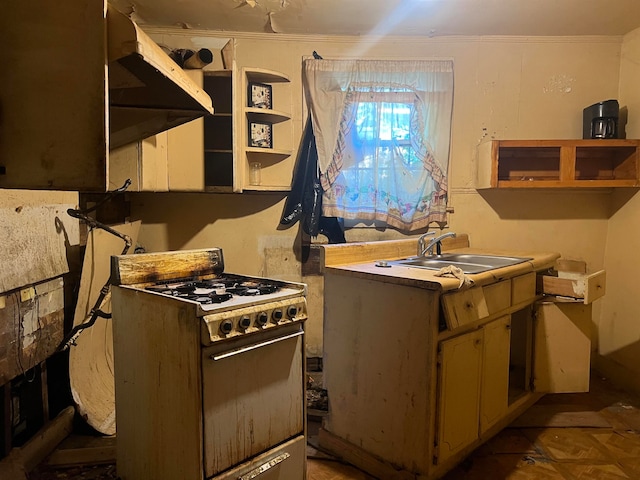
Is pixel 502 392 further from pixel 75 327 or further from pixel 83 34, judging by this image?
pixel 83 34

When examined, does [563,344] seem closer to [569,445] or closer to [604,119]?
[569,445]

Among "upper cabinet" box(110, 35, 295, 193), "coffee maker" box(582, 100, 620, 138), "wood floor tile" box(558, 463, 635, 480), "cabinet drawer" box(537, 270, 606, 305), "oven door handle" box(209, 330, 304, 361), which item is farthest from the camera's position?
"coffee maker" box(582, 100, 620, 138)

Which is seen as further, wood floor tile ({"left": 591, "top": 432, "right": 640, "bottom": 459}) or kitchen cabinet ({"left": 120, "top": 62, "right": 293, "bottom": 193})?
kitchen cabinet ({"left": 120, "top": 62, "right": 293, "bottom": 193})

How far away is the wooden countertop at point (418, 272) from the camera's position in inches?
70.0

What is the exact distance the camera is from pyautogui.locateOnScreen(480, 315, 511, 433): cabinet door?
2104 millimetres

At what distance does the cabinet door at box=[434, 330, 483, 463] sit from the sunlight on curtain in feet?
4.15

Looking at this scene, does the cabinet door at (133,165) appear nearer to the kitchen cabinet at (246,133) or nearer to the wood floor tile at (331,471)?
the kitchen cabinet at (246,133)

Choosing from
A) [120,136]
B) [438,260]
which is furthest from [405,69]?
[120,136]

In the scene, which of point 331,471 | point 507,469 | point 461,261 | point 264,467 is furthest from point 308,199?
point 507,469

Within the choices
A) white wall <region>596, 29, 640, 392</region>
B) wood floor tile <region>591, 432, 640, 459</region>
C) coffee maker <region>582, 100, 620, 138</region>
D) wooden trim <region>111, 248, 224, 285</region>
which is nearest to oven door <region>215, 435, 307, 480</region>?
wooden trim <region>111, 248, 224, 285</region>

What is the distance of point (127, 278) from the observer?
174 cm

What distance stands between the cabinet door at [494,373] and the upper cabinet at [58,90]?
6.07 ft

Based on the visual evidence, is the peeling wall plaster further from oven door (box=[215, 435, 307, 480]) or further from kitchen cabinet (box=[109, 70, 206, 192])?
oven door (box=[215, 435, 307, 480])

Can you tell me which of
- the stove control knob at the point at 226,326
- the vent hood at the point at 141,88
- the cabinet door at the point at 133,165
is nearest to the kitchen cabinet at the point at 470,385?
the stove control knob at the point at 226,326
